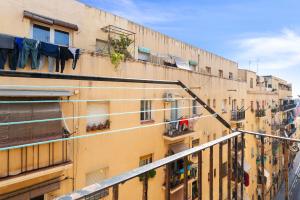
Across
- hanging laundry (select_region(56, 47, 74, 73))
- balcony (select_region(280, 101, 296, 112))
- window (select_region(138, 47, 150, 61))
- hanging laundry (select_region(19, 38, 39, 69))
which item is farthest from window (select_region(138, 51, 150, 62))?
balcony (select_region(280, 101, 296, 112))

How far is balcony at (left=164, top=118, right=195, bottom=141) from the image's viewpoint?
31.4 feet

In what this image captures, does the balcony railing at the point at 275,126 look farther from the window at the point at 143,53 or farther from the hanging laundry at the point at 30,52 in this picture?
the hanging laundry at the point at 30,52

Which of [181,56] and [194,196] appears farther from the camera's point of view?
[181,56]

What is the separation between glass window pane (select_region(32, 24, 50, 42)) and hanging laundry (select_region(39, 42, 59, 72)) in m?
1.87

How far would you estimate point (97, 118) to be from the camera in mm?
7391

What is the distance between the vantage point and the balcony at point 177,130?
958 cm

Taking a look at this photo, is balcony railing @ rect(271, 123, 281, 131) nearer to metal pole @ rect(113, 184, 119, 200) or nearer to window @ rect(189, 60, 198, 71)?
window @ rect(189, 60, 198, 71)

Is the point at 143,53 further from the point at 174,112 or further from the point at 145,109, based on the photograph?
the point at 145,109

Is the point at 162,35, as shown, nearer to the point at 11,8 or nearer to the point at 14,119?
the point at 11,8

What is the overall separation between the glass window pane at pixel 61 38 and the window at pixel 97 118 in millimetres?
2905

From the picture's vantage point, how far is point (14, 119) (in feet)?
17.0

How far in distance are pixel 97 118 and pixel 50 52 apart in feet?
8.56

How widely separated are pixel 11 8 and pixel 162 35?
8602 millimetres

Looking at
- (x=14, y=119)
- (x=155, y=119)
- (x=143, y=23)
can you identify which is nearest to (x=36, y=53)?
(x=14, y=119)
